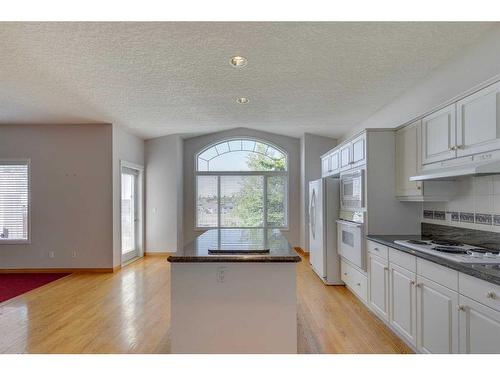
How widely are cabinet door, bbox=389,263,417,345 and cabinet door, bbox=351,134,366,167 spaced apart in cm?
132

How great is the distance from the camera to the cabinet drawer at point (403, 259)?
239 cm

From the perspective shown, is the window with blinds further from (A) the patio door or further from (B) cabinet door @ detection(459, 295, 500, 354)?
(B) cabinet door @ detection(459, 295, 500, 354)

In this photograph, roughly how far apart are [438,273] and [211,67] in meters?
2.73

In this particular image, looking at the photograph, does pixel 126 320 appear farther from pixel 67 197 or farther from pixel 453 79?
pixel 453 79

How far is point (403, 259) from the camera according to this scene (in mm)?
2551

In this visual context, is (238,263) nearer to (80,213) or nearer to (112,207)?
(112,207)

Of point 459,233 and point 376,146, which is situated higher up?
point 376,146

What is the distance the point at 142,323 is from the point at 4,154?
4388 mm

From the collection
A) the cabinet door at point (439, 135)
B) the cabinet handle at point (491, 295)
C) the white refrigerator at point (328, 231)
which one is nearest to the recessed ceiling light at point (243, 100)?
the white refrigerator at point (328, 231)

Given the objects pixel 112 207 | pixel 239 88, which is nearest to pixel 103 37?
pixel 239 88

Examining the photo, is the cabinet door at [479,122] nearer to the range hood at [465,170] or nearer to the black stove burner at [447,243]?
the range hood at [465,170]

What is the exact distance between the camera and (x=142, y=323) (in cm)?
307

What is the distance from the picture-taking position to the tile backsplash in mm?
2389

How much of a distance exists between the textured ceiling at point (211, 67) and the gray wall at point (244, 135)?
2.10 meters
